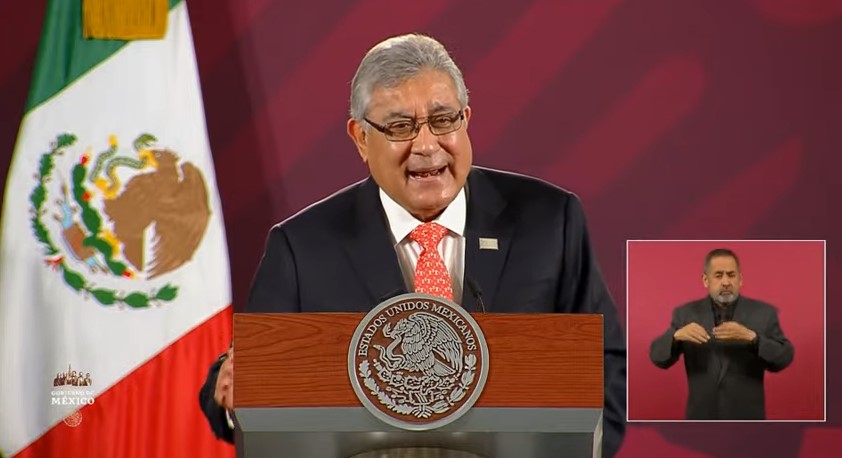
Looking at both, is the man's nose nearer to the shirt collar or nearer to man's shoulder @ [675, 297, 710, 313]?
the shirt collar

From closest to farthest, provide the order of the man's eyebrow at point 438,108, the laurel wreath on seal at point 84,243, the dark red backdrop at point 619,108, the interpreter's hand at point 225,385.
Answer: the interpreter's hand at point 225,385
the man's eyebrow at point 438,108
the laurel wreath on seal at point 84,243
the dark red backdrop at point 619,108

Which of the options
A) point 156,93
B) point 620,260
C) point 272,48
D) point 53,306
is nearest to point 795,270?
point 620,260

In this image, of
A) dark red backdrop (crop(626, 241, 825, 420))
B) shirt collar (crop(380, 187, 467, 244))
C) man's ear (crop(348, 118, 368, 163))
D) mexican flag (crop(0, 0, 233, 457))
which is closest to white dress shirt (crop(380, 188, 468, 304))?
shirt collar (crop(380, 187, 467, 244))

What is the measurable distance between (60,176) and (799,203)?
233 centimetres

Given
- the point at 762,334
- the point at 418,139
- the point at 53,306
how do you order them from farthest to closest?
the point at 762,334 < the point at 53,306 < the point at 418,139

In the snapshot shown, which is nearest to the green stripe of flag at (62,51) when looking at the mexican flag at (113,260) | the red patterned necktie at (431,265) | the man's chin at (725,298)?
the mexican flag at (113,260)

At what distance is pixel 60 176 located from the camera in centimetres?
363

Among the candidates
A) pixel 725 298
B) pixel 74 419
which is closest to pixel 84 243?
pixel 74 419

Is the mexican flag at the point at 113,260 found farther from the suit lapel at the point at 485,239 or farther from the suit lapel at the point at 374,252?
the suit lapel at the point at 485,239

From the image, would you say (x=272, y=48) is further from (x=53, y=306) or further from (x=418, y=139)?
(x=418, y=139)

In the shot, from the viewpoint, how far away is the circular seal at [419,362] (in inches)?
63.6

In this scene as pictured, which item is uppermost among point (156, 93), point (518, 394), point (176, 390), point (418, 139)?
point (156, 93)

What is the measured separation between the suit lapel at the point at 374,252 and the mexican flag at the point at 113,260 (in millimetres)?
1277

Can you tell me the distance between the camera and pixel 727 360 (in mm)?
3844
